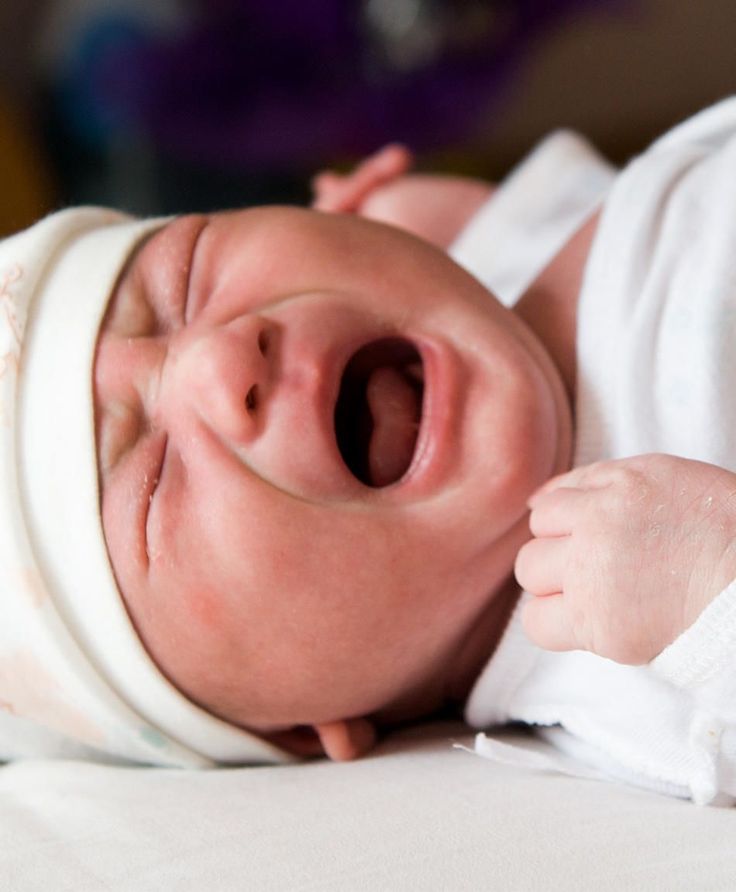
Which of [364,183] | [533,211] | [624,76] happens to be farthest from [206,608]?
[624,76]

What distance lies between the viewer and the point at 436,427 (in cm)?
89

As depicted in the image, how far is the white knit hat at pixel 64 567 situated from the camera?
2.91 feet

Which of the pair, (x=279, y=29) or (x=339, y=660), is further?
(x=279, y=29)

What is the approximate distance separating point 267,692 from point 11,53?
222cm

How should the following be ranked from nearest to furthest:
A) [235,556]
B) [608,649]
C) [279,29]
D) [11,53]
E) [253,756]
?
[608,649] → [235,556] → [253,756] → [279,29] → [11,53]

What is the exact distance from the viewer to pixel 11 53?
2680 mm

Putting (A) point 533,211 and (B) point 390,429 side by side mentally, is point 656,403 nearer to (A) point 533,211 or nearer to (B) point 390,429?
(B) point 390,429

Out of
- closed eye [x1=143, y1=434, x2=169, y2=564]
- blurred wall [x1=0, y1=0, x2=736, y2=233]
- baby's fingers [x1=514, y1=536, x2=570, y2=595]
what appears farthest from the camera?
blurred wall [x1=0, y1=0, x2=736, y2=233]

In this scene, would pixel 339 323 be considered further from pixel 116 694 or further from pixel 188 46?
pixel 188 46

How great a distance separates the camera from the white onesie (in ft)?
2.59

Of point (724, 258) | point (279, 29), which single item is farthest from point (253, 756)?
point (279, 29)

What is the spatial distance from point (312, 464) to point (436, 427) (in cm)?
11

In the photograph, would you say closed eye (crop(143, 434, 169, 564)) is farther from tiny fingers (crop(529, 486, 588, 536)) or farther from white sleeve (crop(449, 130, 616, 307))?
white sleeve (crop(449, 130, 616, 307))

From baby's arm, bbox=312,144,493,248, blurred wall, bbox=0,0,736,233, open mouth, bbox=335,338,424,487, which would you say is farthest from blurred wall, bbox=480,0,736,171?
open mouth, bbox=335,338,424,487
